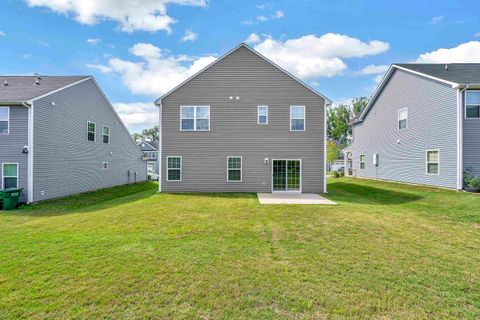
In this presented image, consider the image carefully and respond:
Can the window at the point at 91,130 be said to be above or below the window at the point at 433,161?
above

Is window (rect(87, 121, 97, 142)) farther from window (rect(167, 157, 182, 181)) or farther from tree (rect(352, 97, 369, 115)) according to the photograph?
tree (rect(352, 97, 369, 115))

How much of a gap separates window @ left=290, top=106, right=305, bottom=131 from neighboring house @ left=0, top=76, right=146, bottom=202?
13071 millimetres

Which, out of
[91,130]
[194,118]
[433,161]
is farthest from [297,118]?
[91,130]

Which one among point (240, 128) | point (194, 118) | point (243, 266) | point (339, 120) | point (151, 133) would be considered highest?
point (339, 120)

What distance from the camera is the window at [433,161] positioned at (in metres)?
13.2

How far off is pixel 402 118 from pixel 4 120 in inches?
909

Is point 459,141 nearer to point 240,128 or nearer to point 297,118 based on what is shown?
point 297,118

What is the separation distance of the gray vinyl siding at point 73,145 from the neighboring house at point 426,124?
68.8 feet

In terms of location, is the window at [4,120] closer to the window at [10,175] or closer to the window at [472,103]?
the window at [10,175]

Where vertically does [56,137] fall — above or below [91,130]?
below

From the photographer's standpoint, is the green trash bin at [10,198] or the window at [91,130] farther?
the window at [91,130]

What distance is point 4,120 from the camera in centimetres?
1166

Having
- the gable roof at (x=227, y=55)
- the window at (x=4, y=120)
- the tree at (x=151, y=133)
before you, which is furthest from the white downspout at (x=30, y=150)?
the tree at (x=151, y=133)

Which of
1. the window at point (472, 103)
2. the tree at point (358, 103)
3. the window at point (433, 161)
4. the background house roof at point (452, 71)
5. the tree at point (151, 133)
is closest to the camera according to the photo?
the window at point (472, 103)
